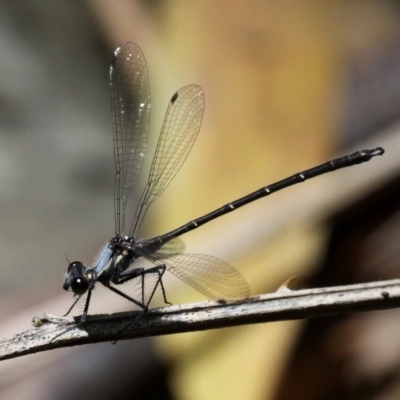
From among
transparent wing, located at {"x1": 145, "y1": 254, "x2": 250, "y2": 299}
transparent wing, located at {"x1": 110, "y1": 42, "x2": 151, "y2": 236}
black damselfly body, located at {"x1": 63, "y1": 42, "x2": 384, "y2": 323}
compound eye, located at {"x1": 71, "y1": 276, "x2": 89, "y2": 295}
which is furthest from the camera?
transparent wing, located at {"x1": 110, "y1": 42, "x2": 151, "y2": 236}

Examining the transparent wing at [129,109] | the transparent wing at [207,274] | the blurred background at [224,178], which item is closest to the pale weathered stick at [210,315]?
the transparent wing at [207,274]

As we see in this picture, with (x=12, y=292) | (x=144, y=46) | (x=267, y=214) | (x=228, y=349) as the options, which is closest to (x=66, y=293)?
(x=12, y=292)

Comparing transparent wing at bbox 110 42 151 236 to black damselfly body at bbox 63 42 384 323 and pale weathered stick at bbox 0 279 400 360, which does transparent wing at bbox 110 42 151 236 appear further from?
pale weathered stick at bbox 0 279 400 360

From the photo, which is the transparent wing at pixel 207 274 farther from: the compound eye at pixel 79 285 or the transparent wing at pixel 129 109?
the transparent wing at pixel 129 109

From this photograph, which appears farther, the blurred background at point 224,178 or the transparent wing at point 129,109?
the transparent wing at point 129,109

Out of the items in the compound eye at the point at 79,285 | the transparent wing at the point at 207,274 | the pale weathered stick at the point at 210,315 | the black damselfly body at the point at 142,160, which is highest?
the black damselfly body at the point at 142,160

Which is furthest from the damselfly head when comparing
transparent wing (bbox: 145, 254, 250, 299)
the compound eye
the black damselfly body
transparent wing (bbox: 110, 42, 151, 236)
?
transparent wing (bbox: 110, 42, 151, 236)

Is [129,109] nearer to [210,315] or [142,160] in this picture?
[142,160]
